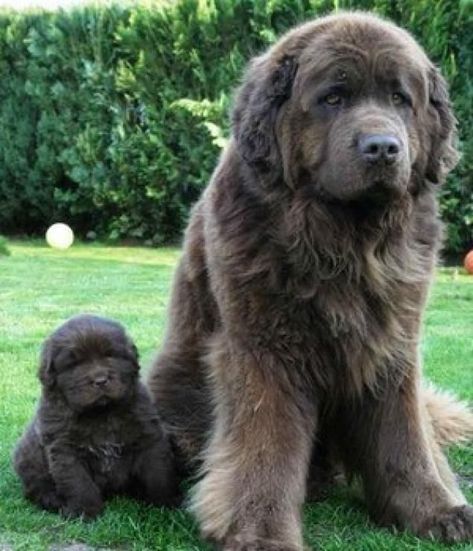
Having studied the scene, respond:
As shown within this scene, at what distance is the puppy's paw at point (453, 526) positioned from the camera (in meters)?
3.41

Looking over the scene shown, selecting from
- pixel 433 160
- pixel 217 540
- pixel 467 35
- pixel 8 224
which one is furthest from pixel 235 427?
pixel 8 224

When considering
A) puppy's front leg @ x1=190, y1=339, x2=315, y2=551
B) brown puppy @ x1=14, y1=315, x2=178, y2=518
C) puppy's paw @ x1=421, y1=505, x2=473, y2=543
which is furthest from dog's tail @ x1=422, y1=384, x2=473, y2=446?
brown puppy @ x1=14, y1=315, x2=178, y2=518

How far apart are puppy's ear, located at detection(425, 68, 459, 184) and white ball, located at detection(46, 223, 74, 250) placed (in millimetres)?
11869

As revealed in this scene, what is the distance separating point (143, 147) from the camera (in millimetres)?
13938

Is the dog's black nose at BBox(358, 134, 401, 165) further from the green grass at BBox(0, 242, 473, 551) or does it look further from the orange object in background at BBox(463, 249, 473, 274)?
the orange object in background at BBox(463, 249, 473, 274)

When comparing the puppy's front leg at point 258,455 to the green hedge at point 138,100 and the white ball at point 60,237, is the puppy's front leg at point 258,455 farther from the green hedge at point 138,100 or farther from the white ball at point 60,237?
the white ball at point 60,237

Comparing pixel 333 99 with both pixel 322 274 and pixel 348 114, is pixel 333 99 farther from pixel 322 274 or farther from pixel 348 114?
pixel 322 274

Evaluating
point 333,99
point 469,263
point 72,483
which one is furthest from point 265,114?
point 469,263

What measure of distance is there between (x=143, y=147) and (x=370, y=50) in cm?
1089

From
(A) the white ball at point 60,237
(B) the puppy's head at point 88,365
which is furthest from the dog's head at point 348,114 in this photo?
(A) the white ball at point 60,237

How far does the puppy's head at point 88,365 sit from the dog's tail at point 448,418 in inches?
58.2

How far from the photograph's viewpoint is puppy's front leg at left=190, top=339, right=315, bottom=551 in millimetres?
3352

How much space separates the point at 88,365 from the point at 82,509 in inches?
20.9

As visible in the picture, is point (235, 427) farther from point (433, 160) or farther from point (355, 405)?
point (433, 160)
